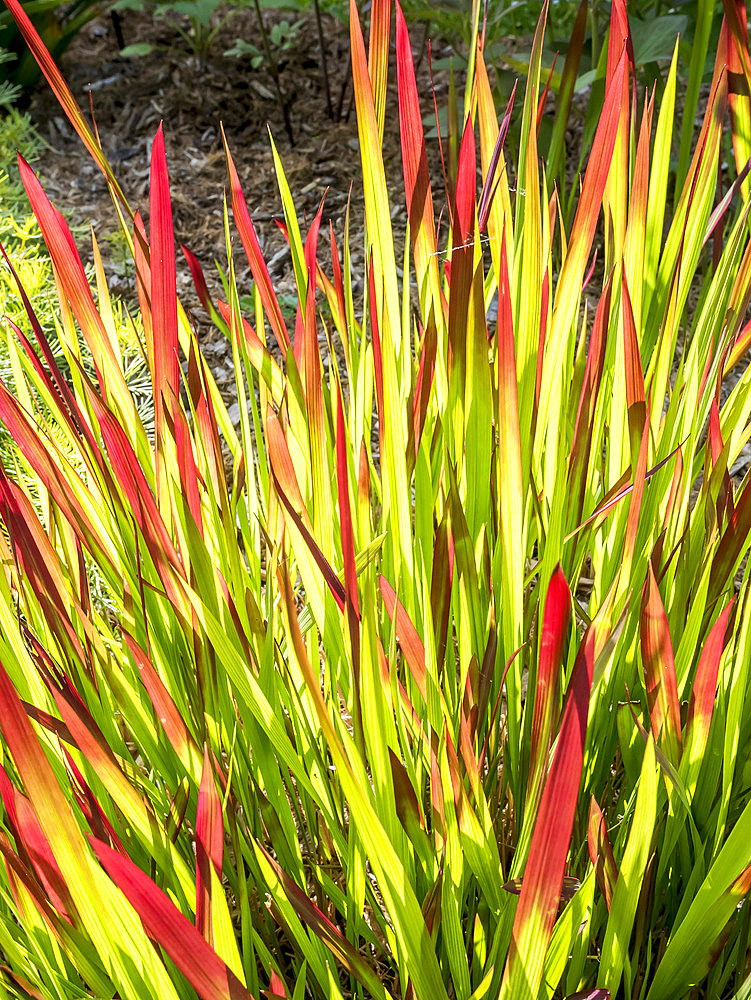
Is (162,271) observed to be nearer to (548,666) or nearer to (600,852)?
(548,666)

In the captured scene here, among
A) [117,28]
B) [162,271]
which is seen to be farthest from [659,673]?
[117,28]

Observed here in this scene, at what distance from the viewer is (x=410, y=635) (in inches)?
17.4

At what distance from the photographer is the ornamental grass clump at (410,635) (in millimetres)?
396

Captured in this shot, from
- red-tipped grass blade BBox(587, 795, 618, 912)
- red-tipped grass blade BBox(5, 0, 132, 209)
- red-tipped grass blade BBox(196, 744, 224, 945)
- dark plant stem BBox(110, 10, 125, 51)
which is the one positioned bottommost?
red-tipped grass blade BBox(587, 795, 618, 912)

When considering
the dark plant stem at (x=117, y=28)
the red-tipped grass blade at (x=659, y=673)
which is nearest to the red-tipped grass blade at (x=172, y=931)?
the red-tipped grass blade at (x=659, y=673)

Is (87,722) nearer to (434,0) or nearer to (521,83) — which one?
(434,0)

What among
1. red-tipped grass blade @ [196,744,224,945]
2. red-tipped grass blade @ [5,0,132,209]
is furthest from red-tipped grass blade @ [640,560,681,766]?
red-tipped grass blade @ [5,0,132,209]

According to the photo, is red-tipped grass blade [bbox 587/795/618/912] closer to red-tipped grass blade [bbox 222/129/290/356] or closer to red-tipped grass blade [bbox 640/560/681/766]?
red-tipped grass blade [bbox 640/560/681/766]

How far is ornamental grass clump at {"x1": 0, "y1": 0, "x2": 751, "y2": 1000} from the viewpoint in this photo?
0.40m

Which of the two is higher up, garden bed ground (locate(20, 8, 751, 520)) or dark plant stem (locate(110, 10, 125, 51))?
dark plant stem (locate(110, 10, 125, 51))

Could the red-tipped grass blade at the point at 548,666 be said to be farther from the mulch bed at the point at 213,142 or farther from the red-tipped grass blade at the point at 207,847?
the mulch bed at the point at 213,142

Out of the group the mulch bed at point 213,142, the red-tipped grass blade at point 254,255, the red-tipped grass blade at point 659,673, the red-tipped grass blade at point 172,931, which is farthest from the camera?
the mulch bed at point 213,142

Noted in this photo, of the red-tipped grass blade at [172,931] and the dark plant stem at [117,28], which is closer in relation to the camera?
the red-tipped grass blade at [172,931]

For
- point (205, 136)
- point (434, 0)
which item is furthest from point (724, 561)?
point (205, 136)
